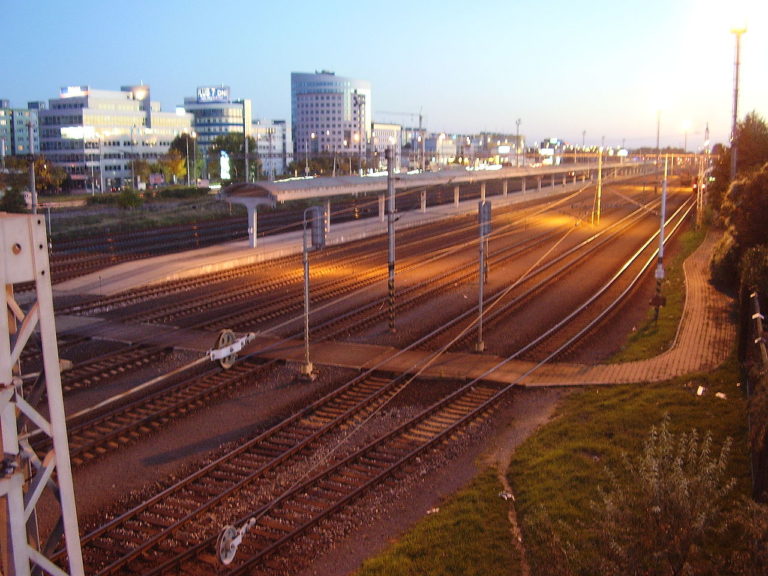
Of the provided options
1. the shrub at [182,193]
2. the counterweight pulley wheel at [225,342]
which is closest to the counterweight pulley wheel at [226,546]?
the counterweight pulley wheel at [225,342]

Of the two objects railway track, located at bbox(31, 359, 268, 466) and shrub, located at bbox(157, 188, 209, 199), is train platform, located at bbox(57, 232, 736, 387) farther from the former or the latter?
shrub, located at bbox(157, 188, 209, 199)

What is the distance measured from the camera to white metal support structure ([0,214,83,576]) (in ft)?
13.4

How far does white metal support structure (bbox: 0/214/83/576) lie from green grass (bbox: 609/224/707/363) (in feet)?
41.8

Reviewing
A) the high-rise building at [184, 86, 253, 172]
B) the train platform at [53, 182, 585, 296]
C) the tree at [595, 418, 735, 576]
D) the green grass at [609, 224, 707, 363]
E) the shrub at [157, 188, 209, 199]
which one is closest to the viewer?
the tree at [595, 418, 735, 576]

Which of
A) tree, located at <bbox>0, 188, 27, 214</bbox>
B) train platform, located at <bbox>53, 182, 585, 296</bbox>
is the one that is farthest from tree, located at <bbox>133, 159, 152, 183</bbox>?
train platform, located at <bbox>53, 182, 585, 296</bbox>

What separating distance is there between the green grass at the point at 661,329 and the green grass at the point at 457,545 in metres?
7.63

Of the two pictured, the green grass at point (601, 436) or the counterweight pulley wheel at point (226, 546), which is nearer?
the counterweight pulley wheel at point (226, 546)

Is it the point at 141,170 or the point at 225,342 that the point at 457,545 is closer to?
the point at 225,342

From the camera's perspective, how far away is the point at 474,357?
15.8 meters

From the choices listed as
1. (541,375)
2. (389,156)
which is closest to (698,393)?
(541,375)

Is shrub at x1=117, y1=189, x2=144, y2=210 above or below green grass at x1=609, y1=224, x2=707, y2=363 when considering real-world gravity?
above

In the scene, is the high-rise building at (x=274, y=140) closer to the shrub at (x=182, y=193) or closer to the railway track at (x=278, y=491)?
the shrub at (x=182, y=193)

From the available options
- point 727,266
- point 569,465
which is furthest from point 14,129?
point 569,465

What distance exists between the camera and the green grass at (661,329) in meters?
16.0
